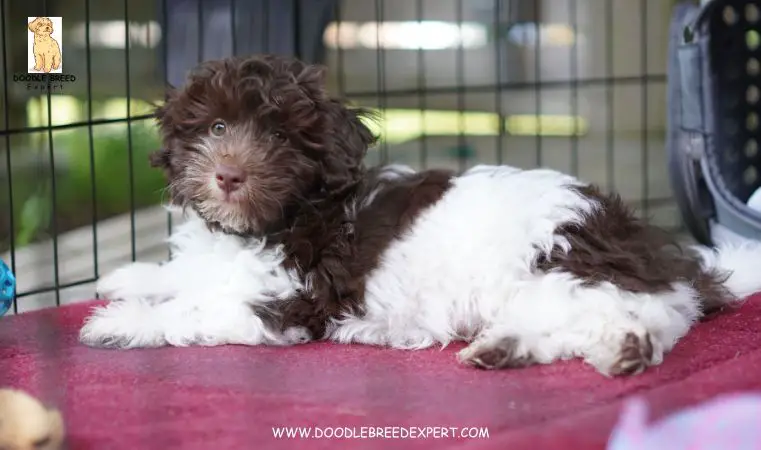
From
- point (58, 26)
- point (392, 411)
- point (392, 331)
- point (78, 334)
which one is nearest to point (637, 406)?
point (392, 411)

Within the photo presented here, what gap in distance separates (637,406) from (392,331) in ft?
2.77

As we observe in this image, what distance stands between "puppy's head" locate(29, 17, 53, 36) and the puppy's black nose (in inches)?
25.9

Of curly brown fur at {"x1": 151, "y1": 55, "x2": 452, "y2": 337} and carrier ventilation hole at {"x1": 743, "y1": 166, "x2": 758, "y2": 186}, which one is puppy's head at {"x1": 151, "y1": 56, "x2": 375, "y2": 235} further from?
carrier ventilation hole at {"x1": 743, "y1": 166, "x2": 758, "y2": 186}

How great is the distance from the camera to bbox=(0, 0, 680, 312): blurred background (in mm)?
2822

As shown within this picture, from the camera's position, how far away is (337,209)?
248cm

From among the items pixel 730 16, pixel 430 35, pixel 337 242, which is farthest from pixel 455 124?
pixel 337 242

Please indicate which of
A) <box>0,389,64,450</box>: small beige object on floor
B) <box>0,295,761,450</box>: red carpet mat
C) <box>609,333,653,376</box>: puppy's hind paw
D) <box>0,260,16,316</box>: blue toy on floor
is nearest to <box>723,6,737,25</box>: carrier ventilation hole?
<box>0,295,761,450</box>: red carpet mat

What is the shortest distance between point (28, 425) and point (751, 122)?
9.39 ft

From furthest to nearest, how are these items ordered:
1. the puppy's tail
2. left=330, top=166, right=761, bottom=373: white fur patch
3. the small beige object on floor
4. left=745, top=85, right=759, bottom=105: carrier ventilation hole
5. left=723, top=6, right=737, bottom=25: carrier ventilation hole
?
left=745, top=85, right=759, bottom=105: carrier ventilation hole → left=723, top=6, right=737, bottom=25: carrier ventilation hole → the puppy's tail → left=330, top=166, right=761, bottom=373: white fur patch → the small beige object on floor

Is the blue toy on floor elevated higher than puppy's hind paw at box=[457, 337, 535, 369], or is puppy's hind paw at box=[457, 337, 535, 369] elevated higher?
the blue toy on floor

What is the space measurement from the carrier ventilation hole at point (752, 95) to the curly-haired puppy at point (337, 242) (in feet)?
4.16

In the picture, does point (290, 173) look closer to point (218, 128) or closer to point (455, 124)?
point (218, 128)

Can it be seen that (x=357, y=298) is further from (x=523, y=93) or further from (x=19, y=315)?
(x=523, y=93)

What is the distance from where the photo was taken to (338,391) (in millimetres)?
1893
